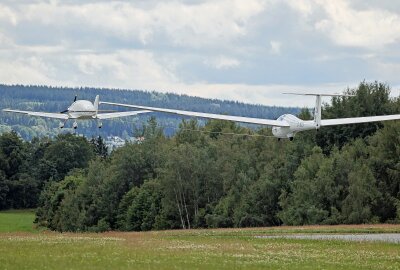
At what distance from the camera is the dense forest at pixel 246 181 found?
93.0 meters

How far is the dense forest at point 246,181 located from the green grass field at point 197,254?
39.5 metres

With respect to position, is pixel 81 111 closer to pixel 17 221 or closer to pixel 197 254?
pixel 197 254

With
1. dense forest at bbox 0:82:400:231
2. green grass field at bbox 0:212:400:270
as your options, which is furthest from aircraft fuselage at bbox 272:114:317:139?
dense forest at bbox 0:82:400:231

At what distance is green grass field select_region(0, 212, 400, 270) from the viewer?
33656 mm

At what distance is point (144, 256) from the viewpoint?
120 feet

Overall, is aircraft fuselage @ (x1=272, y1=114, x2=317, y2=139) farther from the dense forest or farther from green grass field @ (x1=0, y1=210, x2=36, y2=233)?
green grass field @ (x1=0, y1=210, x2=36, y2=233)

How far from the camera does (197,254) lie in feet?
124

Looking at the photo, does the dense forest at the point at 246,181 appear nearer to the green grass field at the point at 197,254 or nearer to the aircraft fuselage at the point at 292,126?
the aircraft fuselage at the point at 292,126

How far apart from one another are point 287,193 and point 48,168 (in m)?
85.3

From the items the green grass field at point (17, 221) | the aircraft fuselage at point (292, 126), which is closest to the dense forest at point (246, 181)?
the green grass field at point (17, 221)

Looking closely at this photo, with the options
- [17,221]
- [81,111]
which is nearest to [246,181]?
[17,221]

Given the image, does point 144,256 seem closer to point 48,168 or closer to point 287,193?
point 287,193

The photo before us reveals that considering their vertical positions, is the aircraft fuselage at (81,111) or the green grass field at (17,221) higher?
the aircraft fuselage at (81,111)

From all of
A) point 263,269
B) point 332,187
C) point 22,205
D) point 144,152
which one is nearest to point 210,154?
point 144,152
